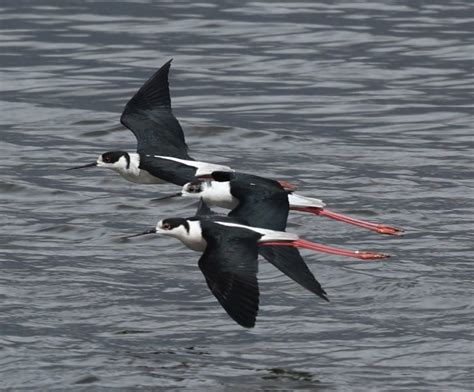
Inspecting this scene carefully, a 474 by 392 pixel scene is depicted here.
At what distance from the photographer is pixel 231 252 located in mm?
14469

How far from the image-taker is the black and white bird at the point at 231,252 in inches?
546

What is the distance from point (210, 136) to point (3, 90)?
4158 mm

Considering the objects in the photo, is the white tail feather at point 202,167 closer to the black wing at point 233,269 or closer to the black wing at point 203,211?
the black wing at point 203,211

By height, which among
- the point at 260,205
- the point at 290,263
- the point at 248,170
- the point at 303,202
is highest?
the point at 260,205

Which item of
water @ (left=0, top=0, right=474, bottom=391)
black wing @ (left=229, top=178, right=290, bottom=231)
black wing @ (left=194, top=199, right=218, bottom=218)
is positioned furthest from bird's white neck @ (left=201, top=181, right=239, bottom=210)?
water @ (left=0, top=0, right=474, bottom=391)

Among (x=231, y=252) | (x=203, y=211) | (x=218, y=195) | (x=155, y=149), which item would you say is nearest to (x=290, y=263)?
(x=231, y=252)

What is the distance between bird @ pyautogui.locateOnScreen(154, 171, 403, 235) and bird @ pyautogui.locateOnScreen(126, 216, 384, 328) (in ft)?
1.86

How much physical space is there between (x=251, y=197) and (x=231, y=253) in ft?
6.39

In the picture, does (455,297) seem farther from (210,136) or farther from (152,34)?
(152,34)

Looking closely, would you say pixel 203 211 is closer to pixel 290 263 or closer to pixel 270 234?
pixel 270 234

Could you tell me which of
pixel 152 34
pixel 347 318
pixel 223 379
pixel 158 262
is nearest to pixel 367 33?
pixel 152 34

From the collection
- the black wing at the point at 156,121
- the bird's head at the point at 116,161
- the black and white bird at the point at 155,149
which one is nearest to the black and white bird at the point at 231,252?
the black and white bird at the point at 155,149

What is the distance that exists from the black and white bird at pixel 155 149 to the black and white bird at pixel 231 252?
2.26 m

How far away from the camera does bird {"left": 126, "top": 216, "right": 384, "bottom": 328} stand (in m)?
13.9
